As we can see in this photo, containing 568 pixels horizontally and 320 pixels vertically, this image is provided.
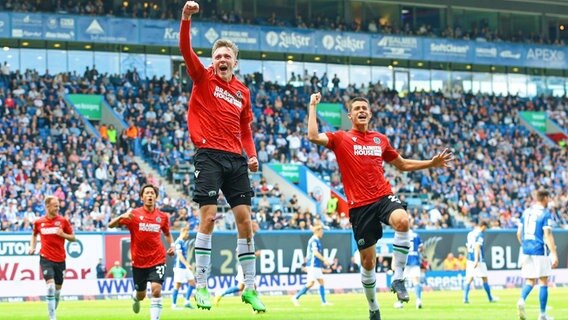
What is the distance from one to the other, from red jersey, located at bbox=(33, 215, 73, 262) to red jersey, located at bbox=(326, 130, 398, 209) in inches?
364

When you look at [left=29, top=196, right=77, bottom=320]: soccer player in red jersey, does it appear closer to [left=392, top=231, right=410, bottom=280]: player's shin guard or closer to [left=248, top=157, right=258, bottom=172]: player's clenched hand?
[left=392, top=231, right=410, bottom=280]: player's shin guard

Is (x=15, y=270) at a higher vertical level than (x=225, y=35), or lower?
lower

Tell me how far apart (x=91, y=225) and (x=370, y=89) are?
95.3 ft

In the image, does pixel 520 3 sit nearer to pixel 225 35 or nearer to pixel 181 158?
pixel 225 35

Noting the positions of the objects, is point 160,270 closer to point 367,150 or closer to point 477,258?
point 367,150

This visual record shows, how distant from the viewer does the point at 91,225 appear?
41094 millimetres

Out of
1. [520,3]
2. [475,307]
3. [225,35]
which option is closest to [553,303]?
[475,307]

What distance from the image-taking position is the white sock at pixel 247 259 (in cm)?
1386

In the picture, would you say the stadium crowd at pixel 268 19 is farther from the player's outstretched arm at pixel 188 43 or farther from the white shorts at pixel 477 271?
the player's outstretched arm at pixel 188 43

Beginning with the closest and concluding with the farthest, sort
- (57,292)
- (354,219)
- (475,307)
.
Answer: (354,219) < (57,292) < (475,307)

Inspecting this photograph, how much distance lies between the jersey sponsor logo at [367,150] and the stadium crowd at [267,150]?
25.5m

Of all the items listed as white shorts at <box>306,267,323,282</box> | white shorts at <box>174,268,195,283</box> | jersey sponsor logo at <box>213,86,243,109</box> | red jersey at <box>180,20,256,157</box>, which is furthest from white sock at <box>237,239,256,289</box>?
white shorts at <box>306,267,323,282</box>

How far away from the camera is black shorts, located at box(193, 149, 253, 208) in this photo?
1341cm

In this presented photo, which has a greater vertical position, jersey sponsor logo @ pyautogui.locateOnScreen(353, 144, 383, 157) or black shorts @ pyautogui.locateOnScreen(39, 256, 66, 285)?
jersey sponsor logo @ pyautogui.locateOnScreen(353, 144, 383, 157)
